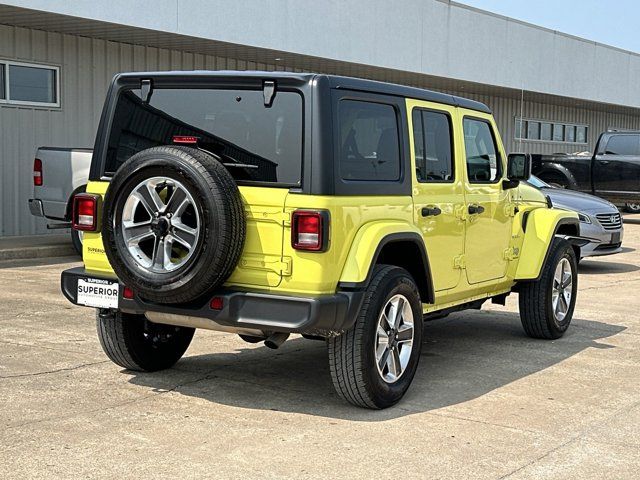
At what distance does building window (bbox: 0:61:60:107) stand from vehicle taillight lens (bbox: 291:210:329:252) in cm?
1097

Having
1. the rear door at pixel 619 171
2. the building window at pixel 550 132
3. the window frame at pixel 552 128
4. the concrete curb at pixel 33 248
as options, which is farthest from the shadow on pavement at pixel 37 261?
the building window at pixel 550 132

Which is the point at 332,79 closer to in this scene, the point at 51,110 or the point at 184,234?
the point at 184,234

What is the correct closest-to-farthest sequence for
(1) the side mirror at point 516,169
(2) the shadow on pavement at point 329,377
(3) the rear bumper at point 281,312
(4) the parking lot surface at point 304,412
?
(4) the parking lot surface at point 304,412, (3) the rear bumper at point 281,312, (2) the shadow on pavement at point 329,377, (1) the side mirror at point 516,169

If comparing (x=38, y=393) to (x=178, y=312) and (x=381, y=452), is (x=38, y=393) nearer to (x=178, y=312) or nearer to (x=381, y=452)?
(x=178, y=312)

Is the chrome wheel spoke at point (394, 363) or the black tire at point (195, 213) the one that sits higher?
the black tire at point (195, 213)

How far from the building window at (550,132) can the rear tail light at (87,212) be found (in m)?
24.5

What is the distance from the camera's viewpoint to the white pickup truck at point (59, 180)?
43.7 feet

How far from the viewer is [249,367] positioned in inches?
283

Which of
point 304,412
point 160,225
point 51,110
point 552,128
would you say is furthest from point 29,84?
point 552,128

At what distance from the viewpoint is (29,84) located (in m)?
15.7

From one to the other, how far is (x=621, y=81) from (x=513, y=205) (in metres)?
25.6

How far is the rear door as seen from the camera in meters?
23.1

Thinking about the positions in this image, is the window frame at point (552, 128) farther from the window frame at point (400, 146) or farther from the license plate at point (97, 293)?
the license plate at point (97, 293)

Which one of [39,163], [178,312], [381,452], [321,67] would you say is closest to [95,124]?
[39,163]
